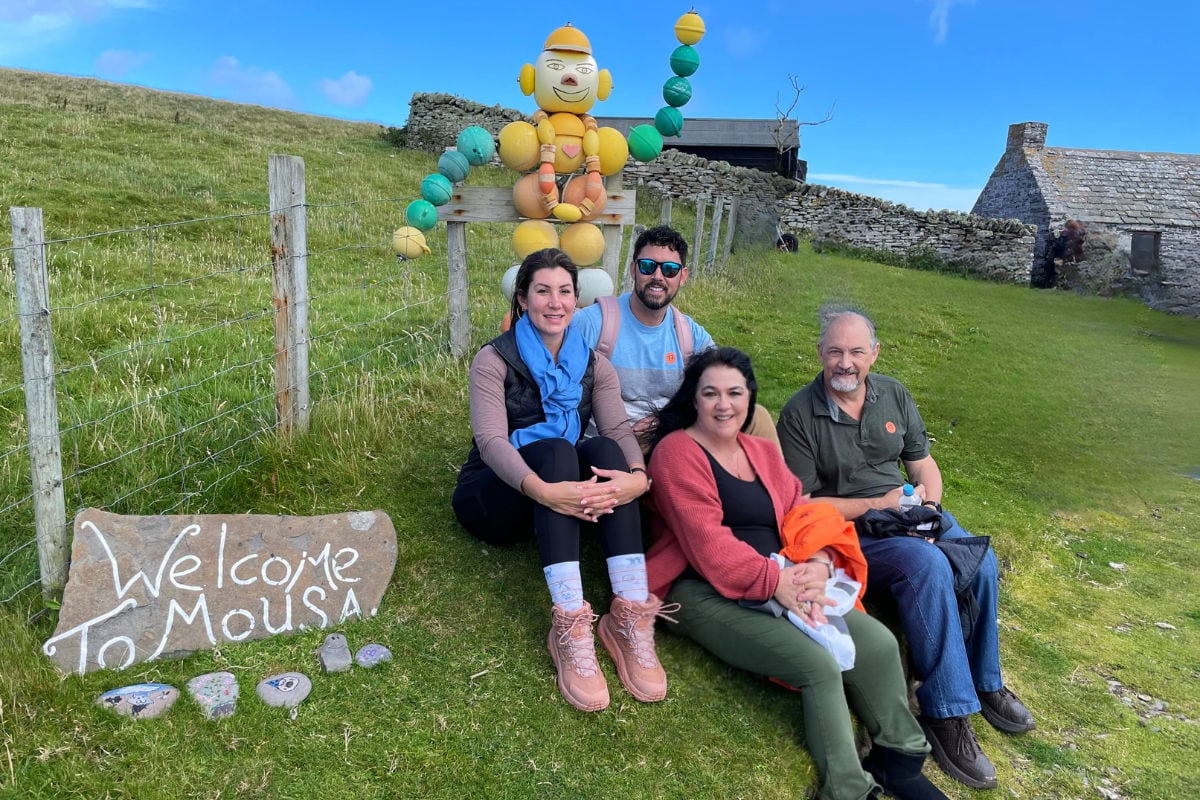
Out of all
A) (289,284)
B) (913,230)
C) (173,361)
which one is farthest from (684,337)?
(913,230)

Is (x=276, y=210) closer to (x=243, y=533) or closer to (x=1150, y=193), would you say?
(x=243, y=533)

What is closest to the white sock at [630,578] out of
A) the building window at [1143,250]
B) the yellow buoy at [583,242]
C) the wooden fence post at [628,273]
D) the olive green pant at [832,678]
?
the olive green pant at [832,678]

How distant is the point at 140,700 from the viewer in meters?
2.70

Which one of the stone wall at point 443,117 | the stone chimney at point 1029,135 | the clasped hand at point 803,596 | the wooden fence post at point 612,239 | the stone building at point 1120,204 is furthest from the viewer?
the stone chimney at point 1029,135

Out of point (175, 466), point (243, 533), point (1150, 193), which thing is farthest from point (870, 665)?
point (1150, 193)

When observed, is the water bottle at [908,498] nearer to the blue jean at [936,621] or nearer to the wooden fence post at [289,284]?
the blue jean at [936,621]

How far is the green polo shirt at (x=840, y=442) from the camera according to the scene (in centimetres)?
366

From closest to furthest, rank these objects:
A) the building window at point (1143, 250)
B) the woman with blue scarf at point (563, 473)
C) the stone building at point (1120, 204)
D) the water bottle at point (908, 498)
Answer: the woman with blue scarf at point (563, 473), the water bottle at point (908, 498), the stone building at point (1120, 204), the building window at point (1143, 250)

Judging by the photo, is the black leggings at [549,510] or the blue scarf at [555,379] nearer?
the black leggings at [549,510]

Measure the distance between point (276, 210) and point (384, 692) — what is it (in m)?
2.52

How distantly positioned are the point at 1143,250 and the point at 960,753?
988 inches

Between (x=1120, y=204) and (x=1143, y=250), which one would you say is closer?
(x=1143, y=250)

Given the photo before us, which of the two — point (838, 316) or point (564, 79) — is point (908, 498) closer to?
point (838, 316)

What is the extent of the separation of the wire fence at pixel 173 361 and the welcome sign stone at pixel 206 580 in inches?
12.4
